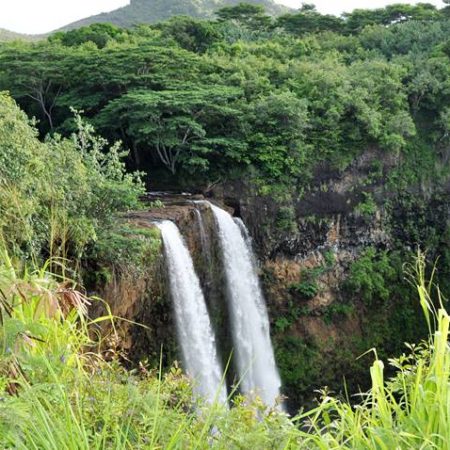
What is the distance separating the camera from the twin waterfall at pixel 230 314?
999 centimetres

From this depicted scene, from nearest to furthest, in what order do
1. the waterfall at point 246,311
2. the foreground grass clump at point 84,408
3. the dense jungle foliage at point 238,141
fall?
the foreground grass clump at point 84,408 < the dense jungle foliage at point 238,141 < the waterfall at point 246,311

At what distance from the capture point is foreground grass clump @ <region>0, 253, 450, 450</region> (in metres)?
1.71

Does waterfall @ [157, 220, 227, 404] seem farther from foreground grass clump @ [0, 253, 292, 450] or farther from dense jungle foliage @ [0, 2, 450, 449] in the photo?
foreground grass clump @ [0, 253, 292, 450]

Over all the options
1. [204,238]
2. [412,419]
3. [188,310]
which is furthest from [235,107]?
[412,419]

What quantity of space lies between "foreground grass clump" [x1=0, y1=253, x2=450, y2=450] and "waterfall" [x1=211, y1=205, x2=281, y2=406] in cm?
962

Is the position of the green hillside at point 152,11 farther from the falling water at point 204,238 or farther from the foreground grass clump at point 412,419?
the foreground grass clump at point 412,419

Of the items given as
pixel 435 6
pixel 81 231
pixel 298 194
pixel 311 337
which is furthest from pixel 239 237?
pixel 435 6

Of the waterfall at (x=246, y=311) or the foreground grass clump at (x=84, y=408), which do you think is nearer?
the foreground grass clump at (x=84, y=408)

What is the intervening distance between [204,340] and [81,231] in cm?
460

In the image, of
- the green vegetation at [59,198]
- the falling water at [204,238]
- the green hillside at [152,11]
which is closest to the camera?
the green vegetation at [59,198]

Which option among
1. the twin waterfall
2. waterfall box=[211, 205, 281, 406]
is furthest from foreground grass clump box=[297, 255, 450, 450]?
waterfall box=[211, 205, 281, 406]

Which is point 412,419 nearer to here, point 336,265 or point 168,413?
point 168,413

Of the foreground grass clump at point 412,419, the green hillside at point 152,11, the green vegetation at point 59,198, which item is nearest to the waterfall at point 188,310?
the green vegetation at point 59,198

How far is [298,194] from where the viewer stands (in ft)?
47.3
